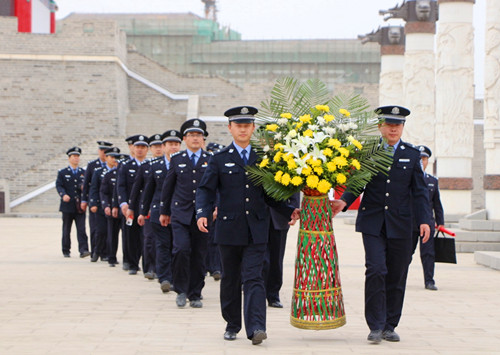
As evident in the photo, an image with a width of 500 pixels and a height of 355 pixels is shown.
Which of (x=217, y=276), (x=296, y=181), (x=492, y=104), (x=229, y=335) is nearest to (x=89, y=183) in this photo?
(x=217, y=276)

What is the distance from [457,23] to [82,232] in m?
11.2

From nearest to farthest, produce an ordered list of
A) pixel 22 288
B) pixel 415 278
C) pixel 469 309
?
1. pixel 469 309
2. pixel 22 288
3. pixel 415 278

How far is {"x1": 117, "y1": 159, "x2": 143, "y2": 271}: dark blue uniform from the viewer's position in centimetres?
1388

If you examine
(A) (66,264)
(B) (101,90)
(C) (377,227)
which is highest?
(B) (101,90)

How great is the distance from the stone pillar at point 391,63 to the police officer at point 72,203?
57.6ft

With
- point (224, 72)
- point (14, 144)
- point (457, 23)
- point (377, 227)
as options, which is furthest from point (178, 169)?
point (224, 72)

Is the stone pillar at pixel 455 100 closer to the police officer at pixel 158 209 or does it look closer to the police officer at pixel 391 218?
the police officer at pixel 158 209

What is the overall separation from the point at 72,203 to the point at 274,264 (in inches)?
294

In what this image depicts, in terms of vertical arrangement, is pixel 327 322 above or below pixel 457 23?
below

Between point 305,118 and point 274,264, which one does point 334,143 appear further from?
point 274,264

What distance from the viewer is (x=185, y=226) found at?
10180 millimetres

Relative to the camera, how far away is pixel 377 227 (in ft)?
25.6

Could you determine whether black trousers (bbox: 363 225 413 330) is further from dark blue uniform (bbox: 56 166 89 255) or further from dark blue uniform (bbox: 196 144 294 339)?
dark blue uniform (bbox: 56 166 89 255)

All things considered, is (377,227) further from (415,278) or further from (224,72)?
(224,72)
